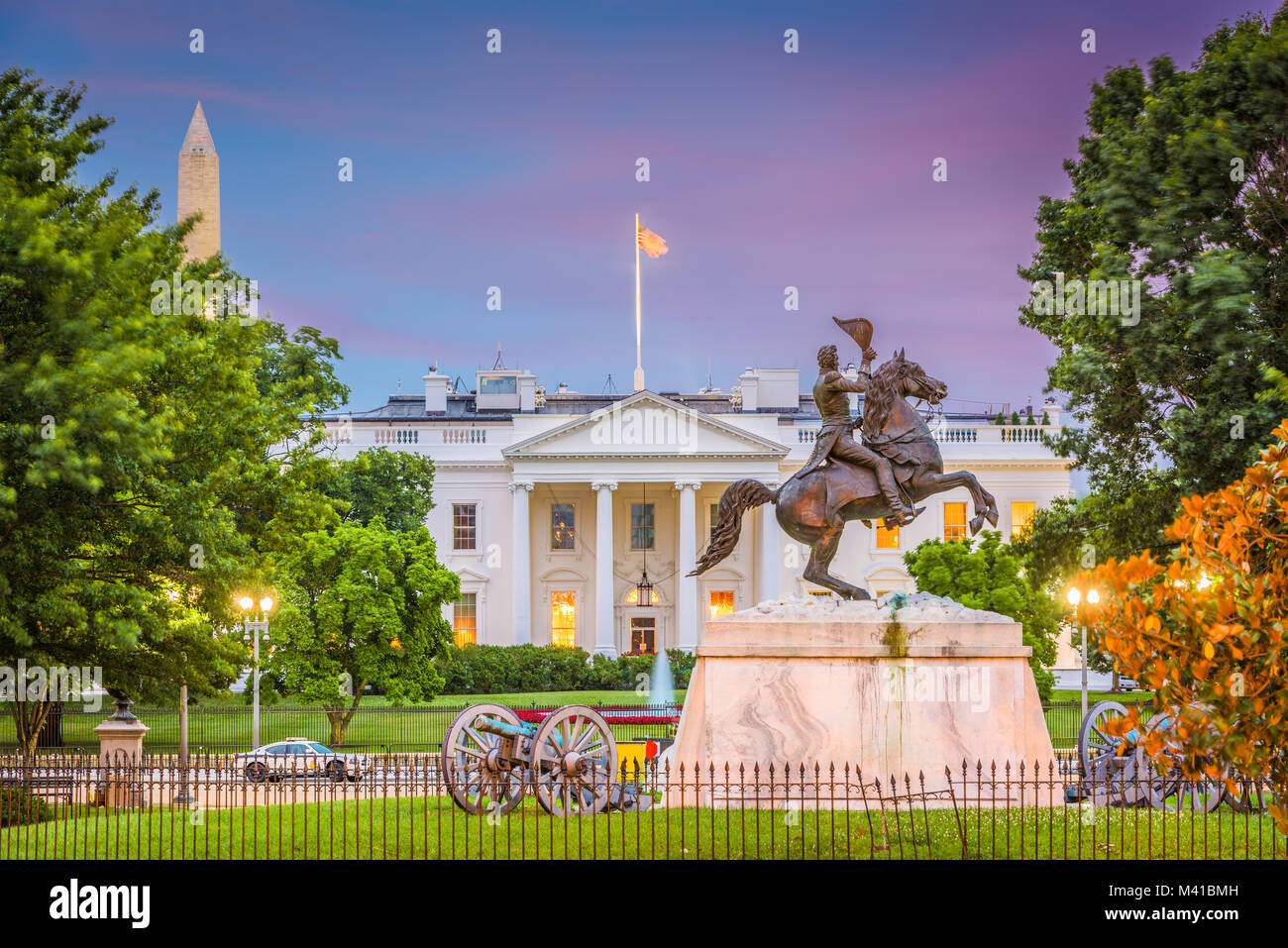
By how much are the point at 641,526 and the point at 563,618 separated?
5318 mm

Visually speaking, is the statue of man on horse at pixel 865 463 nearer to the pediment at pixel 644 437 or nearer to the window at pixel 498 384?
the pediment at pixel 644 437

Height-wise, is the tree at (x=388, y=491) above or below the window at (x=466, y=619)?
above

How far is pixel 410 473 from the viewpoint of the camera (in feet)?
156

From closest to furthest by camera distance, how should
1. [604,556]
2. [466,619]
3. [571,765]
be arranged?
1. [571,765]
2. [604,556]
3. [466,619]

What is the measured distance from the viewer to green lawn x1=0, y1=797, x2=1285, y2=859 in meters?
10.8

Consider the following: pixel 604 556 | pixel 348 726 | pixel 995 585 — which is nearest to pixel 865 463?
pixel 348 726

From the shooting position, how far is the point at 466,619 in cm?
5603

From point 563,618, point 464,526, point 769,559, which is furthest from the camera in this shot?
point 563,618

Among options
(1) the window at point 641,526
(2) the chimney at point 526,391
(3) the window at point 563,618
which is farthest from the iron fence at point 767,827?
(2) the chimney at point 526,391

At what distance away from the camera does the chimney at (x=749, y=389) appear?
60.4m

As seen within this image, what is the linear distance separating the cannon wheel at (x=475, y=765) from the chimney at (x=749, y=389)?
47158 mm

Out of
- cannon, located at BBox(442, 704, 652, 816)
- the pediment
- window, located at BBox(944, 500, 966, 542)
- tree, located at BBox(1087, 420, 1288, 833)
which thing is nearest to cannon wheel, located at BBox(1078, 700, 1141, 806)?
cannon, located at BBox(442, 704, 652, 816)

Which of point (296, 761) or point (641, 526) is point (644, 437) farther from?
point (296, 761)
